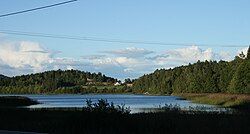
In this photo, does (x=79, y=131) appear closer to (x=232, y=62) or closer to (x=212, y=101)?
(x=212, y=101)

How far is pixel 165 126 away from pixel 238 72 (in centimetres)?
9462

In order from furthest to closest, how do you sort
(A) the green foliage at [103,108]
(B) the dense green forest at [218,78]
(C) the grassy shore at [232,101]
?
1. (B) the dense green forest at [218,78]
2. (C) the grassy shore at [232,101]
3. (A) the green foliage at [103,108]

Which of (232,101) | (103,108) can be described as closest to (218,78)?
(232,101)

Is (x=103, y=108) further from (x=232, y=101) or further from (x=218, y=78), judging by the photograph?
(x=218, y=78)

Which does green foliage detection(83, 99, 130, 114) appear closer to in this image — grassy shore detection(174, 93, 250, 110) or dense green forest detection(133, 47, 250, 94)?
grassy shore detection(174, 93, 250, 110)

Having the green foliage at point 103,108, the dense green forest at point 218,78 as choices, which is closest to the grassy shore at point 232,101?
the dense green forest at point 218,78

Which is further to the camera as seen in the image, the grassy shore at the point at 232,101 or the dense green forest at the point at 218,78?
the dense green forest at the point at 218,78

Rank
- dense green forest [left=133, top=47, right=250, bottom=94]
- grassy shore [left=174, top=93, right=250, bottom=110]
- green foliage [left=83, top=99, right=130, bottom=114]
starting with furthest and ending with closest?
dense green forest [left=133, top=47, right=250, bottom=94] → grassy shore [left=174, top=93, right=250, bottom=110] → green foliage [left=83, top=99, right=130, bottom=114]

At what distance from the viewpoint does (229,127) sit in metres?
23.1

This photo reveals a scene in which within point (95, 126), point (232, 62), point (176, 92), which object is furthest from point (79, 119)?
point (176, 92)

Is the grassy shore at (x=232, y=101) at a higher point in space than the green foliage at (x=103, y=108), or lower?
higher

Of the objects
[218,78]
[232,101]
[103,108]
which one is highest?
[218,78]

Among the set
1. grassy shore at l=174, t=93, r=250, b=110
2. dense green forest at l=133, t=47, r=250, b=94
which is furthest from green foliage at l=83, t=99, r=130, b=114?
dense green forest at l=133, t=47, r=250, b=94

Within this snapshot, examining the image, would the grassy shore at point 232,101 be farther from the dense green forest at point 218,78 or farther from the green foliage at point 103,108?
the green foliage at point 103,108
